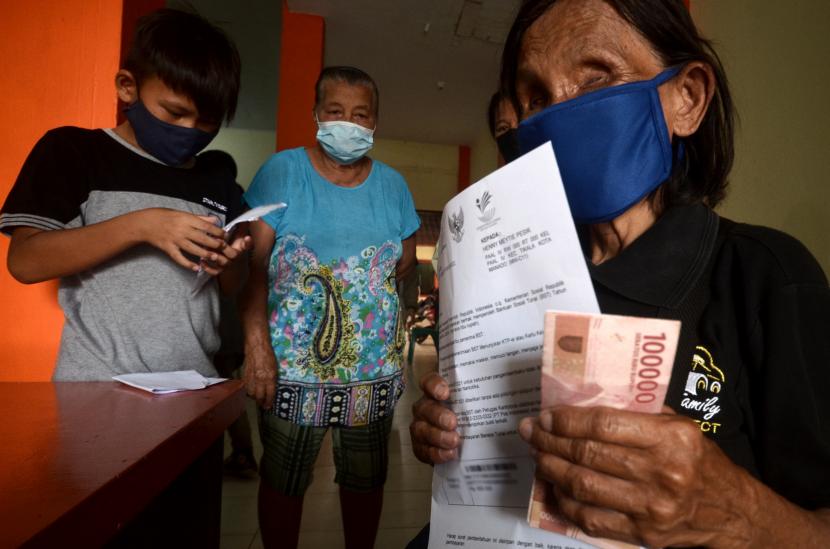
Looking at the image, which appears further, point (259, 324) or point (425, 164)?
point (425, 164)

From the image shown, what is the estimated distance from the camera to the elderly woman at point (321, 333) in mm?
1434

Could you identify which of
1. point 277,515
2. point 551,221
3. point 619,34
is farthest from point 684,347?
point 277,515

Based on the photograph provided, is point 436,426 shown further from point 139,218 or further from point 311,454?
point 311,454

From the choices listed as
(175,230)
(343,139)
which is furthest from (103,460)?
(343,139)

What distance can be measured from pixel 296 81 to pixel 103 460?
14.0ft

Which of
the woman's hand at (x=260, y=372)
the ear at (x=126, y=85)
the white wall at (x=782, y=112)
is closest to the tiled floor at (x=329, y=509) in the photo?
the woman's hand at (x=260, y=372)

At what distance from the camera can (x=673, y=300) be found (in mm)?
603

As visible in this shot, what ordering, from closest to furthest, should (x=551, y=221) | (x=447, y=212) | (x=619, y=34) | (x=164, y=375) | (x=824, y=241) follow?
1. (x=551, y=221)
2. (x=447, y=212)
3. (x=619, y=34)
4. (x=164, y=375)
5. (x=824, y=241)

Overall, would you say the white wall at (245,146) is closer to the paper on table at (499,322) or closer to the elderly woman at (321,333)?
the elderly woman at (321,333)

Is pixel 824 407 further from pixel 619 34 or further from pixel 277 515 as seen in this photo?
pixel 277 515

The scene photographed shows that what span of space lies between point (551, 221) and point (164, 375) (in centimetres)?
93

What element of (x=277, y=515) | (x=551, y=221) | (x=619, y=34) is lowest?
(x=277, y=515)

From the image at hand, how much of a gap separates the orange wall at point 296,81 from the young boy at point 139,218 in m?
3.01

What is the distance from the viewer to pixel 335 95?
63.1 inches
